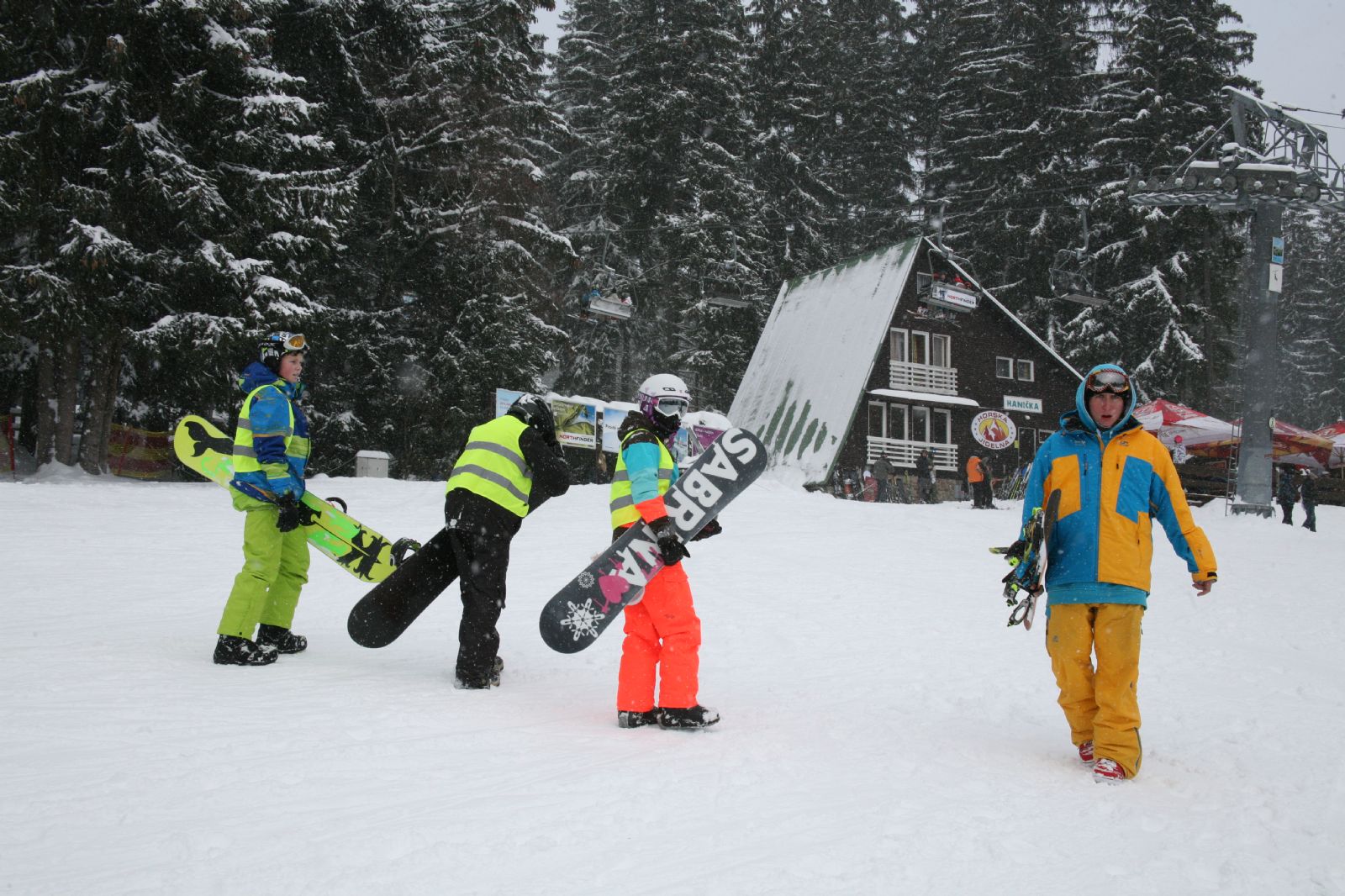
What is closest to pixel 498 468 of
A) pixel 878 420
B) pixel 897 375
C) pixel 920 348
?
pixel 878 420

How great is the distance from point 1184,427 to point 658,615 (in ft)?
85.5

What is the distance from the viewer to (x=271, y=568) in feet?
16.8

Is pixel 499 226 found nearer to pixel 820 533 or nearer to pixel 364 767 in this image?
pixel 820 533


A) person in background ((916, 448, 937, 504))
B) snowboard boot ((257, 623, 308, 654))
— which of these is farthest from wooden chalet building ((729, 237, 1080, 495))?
snowboard boot ((257, 623, 308, 654))

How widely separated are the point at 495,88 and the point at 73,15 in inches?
394

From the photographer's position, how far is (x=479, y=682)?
4.93 m

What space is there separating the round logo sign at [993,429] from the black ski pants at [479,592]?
90.9 feet

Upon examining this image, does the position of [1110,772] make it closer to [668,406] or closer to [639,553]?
[639,553]

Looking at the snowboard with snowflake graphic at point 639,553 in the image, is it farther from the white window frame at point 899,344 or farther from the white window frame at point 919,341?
the white window frame at point 919,341

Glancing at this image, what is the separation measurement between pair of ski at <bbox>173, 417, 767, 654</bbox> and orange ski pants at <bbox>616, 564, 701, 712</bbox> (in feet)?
0.32

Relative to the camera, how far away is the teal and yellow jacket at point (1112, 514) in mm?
3918

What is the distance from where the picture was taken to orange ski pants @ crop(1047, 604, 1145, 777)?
12.3 feet

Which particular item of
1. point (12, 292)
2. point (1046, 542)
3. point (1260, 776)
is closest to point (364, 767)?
point (1046, 542)

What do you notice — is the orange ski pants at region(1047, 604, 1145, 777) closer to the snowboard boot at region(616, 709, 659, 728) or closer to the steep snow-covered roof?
the snowboard boot at region(616, 709, 659, 728)
